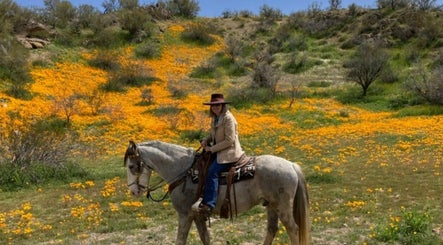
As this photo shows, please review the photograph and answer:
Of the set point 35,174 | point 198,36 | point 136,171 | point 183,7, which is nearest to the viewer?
point 136,171

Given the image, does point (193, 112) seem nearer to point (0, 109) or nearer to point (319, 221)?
point (0, 109)

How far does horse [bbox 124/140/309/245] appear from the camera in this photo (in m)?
7.01

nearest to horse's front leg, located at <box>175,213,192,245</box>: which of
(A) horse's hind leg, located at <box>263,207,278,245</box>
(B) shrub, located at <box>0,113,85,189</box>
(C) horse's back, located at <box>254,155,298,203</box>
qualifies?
(C) horse's back, located at <box>254,155,298,203</box>

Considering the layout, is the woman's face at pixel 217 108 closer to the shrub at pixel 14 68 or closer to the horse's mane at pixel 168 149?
the horse's mane at pixel 168 149

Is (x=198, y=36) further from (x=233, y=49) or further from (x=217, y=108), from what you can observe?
(x=217, y=108)

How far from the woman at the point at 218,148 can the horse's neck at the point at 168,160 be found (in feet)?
1.51

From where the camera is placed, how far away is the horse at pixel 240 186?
701 centimetres

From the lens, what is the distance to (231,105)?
32.9 m

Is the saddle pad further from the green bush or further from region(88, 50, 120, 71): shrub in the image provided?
region(88, 50, 120, 71): shrub

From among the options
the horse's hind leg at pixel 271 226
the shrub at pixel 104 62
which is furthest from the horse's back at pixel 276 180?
the shrub at pixel 104 62

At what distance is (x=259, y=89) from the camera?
116 ft

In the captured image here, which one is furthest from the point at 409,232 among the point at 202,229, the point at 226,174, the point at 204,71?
the point at 204,71

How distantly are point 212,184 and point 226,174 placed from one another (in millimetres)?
334

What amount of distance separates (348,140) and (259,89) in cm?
1460
